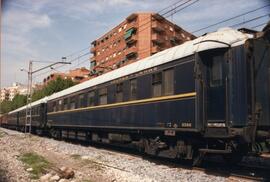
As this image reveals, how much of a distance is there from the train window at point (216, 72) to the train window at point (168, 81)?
170 centimetres

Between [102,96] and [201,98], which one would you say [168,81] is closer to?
[201,98]

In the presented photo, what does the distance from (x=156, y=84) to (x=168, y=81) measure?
2.85 ft

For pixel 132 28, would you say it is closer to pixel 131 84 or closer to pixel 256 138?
pixel 131 84

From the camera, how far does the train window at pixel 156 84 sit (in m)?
13.3

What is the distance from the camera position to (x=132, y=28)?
7538cm

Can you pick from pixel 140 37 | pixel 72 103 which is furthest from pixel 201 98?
pixel 140 37

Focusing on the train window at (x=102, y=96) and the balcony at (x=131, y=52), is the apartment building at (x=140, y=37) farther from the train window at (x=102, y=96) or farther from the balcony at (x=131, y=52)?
the train window at (x=102, y=96)

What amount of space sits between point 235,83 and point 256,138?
1549 mm

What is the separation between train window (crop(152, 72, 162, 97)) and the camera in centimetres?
1325

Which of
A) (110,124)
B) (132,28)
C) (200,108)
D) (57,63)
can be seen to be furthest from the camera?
(132,28)

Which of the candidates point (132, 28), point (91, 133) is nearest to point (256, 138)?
point (91, 133)

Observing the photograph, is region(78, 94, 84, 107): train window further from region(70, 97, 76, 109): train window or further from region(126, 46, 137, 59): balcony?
region(126, 46, 137, 59): balcony

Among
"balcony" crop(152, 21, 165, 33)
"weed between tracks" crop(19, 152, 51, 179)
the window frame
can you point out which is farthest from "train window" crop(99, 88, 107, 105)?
"balcony" crop(152, 21, 165, 33)

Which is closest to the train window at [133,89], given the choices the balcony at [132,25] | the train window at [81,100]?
the train window at [81,100]
